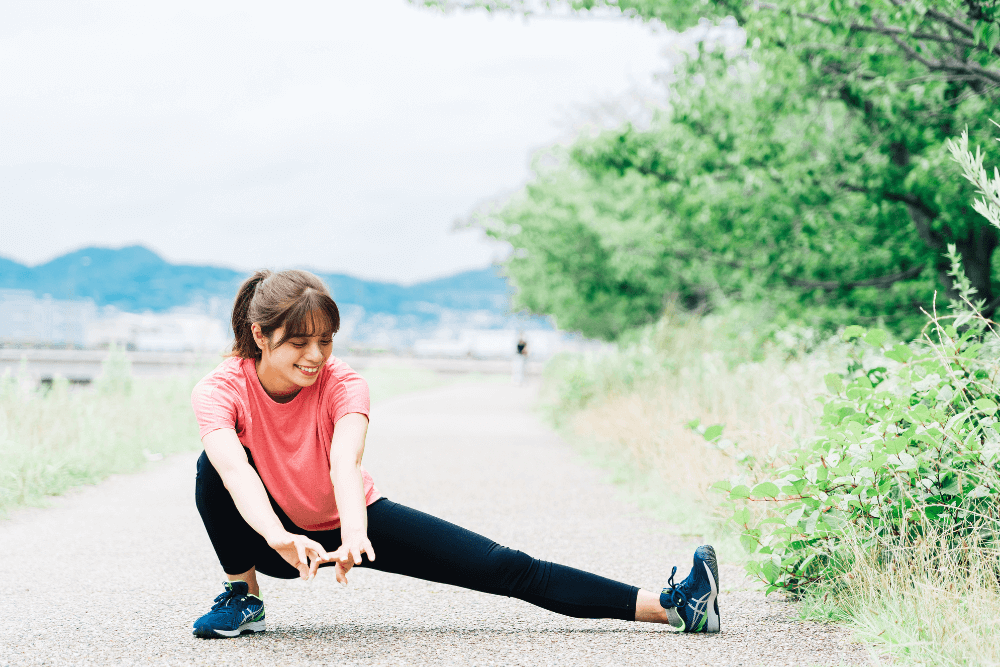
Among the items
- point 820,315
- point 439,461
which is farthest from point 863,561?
point 820,315

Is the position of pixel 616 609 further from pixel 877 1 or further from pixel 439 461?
pixel 439 461

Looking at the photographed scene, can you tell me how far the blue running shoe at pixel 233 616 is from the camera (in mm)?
3262

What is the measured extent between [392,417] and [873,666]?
44.3 feet

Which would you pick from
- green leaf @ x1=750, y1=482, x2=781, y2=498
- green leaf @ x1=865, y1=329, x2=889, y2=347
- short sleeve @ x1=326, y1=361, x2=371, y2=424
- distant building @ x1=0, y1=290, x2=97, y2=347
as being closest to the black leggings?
short sleeve @ x1=326, y1=361, x2=371, y2=424

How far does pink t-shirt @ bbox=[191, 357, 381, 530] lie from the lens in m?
3.12

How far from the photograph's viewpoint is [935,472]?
3346mm

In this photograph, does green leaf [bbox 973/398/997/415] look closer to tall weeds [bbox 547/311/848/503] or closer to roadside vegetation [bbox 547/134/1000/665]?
roadside vegetation [bbox 547/134/1000/665]

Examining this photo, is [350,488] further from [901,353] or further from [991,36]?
[991,36]

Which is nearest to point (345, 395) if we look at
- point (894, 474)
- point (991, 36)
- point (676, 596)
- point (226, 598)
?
point (226, 598)

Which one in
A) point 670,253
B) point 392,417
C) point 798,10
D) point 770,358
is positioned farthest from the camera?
point 392,417

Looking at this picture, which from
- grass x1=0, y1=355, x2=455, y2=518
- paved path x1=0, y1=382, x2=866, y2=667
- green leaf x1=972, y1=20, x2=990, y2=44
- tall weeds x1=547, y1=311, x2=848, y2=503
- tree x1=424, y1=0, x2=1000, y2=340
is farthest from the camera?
grass x1=0, y1=355, x2=455, y2=518

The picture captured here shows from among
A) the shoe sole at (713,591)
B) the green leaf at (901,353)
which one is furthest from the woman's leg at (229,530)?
the green leaf at (901,353)

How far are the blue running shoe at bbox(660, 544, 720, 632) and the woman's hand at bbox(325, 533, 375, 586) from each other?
1.18 m

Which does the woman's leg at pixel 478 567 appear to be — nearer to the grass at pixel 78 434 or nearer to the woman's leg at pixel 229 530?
the woman's leg at pixel 229 530
